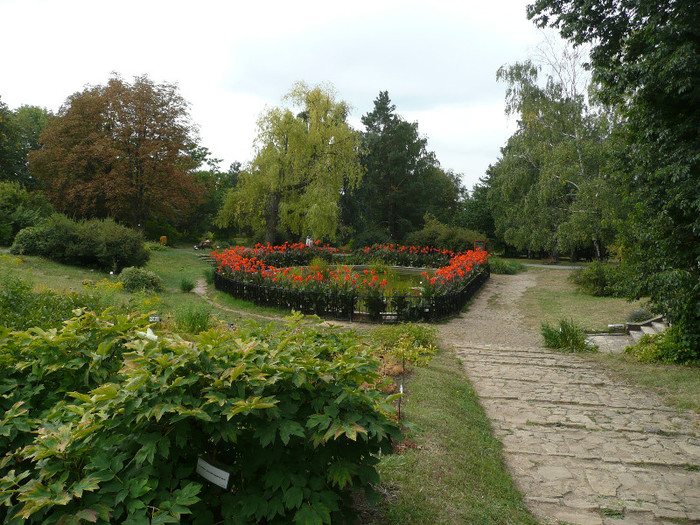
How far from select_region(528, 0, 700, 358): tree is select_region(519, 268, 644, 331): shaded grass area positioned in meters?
2.27

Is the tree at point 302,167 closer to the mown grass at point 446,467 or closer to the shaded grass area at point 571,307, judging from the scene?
the shaded grass area at point 571,307

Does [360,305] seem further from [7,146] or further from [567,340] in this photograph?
[7,146]

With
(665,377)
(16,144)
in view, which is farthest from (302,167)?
(16,144)

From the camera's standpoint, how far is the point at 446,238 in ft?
92.1

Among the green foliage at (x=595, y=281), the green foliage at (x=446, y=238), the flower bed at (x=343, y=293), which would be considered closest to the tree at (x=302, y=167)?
the green foliage at (x=446, y=238)

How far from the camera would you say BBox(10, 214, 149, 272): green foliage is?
15.7 m

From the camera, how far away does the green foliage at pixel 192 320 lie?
759 cm

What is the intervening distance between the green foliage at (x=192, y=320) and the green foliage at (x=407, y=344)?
300cm

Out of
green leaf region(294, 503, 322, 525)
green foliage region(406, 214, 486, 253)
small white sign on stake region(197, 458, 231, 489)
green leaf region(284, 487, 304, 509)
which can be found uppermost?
green foliage region(406, 214, 486, 253)

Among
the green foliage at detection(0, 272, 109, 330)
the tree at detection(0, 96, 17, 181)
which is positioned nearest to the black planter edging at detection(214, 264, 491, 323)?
→ the green foliage at detection(0, 272, 109, 330)

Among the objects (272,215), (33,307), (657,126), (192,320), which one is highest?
(657,126)

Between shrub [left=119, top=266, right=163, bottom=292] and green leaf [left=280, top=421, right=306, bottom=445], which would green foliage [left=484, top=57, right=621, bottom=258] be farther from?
green leaf [left=280, top=421, right=306, bottom=445]

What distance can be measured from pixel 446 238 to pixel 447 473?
2519cm

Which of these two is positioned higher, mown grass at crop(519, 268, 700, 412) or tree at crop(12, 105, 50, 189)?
tree at crop(12, 105, 50, 189)
